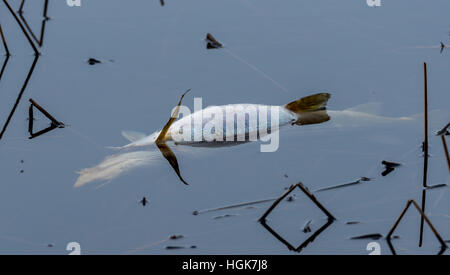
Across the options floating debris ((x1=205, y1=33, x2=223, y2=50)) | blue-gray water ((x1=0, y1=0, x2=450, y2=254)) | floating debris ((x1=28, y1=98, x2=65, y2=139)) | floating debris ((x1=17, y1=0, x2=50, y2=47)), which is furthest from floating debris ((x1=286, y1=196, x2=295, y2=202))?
floating debris ((x1=17, y1=0, x2=50, y2=47))

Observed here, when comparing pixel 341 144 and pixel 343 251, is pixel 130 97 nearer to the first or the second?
pixel 341 144

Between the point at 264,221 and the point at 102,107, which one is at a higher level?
the point at 102,107

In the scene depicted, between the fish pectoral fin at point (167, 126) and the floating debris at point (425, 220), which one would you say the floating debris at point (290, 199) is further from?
the fish pectoral fin at point (167, 126)

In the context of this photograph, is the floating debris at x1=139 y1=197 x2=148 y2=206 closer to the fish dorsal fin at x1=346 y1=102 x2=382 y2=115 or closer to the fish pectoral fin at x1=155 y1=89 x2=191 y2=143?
the fish pectoral fin at x1=155 y1=89 x2=191 y2=143

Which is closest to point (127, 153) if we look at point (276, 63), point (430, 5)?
point (276, 63)

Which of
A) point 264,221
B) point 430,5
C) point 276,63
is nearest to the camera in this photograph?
point 264,221

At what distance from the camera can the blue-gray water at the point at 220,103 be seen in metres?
3.74

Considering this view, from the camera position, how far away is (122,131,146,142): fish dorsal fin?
15.0 feet

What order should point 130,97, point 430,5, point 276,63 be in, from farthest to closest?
point 430,5 → point 276,63 → point 130,97

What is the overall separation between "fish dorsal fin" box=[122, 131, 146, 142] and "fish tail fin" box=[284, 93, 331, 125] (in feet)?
3.96

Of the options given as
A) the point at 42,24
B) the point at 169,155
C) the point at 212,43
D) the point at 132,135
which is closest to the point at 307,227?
the point at 169,155

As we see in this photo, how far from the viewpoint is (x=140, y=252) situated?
354cm

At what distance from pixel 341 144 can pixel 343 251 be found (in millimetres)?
1271

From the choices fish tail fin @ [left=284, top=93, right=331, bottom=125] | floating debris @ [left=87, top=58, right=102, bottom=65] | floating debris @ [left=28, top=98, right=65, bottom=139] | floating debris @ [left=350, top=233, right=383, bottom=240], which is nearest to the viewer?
floating debris @ [left=350, top=233, right=383, bottom=240]
